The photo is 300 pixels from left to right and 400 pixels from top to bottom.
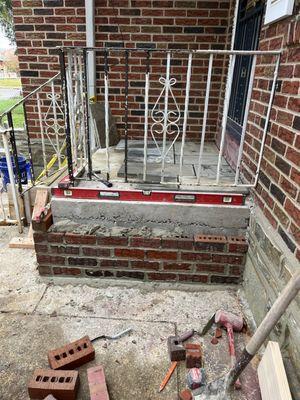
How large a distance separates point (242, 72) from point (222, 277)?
2.19 meters

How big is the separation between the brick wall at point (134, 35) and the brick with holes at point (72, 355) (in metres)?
3.20

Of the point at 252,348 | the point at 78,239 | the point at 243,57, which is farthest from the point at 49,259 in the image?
the point at 243,57

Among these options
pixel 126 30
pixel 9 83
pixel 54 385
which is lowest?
pixel 54 385

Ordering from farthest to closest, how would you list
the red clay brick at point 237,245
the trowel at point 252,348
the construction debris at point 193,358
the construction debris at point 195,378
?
the red clay brick at point 237,245, the construction debris at point 193,358, the construction debris at point 195,378, the trowel at point 252,348

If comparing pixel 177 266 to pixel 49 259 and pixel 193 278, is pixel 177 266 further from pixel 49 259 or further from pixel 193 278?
pixel 49 259

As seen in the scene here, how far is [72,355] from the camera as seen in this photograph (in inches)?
77.8

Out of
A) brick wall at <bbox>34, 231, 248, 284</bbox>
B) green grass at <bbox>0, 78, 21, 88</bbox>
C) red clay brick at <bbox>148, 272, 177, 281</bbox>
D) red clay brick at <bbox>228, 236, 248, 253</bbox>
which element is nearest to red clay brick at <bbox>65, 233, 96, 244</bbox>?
brick wall at <bbox>34, 231, 248, 284</bbox>

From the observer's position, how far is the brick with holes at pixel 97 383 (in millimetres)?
1733

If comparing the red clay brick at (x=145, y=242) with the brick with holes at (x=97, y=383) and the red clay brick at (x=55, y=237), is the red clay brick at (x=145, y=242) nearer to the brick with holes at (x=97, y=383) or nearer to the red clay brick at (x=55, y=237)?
the red clay brick at (x=55, y=237)

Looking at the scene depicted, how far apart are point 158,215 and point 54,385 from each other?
1.40m

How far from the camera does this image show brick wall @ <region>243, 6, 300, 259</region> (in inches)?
71.4

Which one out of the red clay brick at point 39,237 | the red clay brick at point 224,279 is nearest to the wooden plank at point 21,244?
the red clay brick at point 39,237

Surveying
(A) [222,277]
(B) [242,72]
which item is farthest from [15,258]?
(B) [242,72]

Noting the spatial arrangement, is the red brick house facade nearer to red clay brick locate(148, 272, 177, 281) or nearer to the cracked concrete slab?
red clay brick locate(148, 272, 177, 281)
